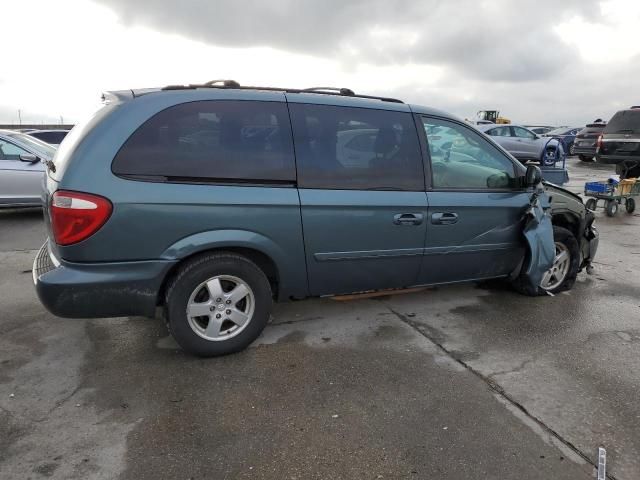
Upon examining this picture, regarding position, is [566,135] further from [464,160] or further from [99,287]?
[99,287]

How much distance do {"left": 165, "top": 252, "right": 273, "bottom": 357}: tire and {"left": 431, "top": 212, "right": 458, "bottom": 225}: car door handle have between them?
4.62ft

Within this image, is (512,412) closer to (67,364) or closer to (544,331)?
(544,331)

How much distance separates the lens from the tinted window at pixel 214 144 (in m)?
2.93

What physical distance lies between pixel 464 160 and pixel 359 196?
1.17 metres

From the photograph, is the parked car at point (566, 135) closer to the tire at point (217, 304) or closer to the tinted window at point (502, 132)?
the tinted window at point (502, 132)

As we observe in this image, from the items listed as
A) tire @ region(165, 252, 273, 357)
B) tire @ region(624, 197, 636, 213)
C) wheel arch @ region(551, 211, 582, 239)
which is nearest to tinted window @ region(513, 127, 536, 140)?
tire @ region(624, 197, 636, 213)

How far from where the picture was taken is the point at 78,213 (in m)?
2.78

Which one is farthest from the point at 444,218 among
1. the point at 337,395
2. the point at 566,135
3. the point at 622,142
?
the point at 566,135

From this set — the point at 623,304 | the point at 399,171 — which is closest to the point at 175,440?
the point at 399,171

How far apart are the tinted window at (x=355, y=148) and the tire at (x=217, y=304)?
2.46 ft

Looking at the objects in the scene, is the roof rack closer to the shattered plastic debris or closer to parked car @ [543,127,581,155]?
the shattered plastic debris

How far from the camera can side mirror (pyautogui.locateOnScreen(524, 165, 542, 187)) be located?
4.07 meters

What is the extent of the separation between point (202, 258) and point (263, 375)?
86 centimetres

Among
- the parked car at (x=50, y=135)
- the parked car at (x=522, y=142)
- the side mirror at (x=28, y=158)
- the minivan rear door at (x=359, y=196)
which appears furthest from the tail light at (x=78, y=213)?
the parked car at (x=522, y=142)
